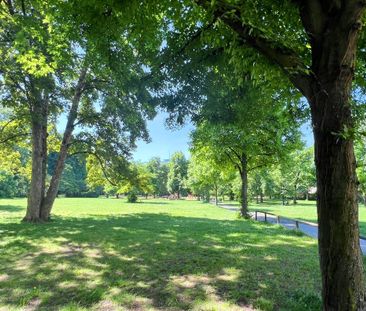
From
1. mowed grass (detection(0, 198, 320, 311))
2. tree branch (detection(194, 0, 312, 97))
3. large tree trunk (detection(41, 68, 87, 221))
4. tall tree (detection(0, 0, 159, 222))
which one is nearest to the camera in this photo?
tree branch (detection(194, 0, 312, 97))

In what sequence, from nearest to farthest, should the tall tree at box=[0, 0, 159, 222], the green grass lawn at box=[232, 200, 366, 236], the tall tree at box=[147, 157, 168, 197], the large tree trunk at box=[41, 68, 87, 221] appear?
1. the tall tree at box=[0, 0, 159, 222]
2. the large tree trunk at box=[41, 68, 87, 221]
3. the green grass lawn at box=[232, 200, 366, 236]
4. the tall tree at box=[147, 157, 168, 197]

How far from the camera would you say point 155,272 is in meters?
5.71

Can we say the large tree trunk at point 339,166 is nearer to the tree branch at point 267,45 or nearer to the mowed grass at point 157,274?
the tree branch at point 267,45

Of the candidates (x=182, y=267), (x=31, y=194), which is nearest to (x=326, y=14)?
(x=182, y=267)

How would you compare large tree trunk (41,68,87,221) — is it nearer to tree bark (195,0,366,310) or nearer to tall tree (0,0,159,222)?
tall tree (0,0,159,222)

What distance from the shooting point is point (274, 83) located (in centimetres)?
373

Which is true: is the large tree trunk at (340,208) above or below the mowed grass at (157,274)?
above

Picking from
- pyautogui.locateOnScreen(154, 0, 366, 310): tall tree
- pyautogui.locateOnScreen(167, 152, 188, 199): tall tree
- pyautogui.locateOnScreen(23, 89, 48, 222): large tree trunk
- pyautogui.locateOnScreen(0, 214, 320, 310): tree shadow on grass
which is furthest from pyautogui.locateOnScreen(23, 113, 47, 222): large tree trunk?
pyautogui.locateOnScreen(167, 152, 188, 199): tall tree

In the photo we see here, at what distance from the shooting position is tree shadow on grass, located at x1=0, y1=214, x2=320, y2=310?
4.32m

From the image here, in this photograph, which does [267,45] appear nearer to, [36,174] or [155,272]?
[155,272]

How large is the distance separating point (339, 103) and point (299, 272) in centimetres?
418

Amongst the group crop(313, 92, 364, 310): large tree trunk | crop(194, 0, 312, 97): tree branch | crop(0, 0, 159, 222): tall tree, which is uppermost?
crop(0, 0, 159, 222): tall tree

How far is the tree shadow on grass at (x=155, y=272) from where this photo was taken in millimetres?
4316

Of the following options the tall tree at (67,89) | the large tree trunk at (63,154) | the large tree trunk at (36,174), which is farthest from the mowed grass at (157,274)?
the large tree trunk at (63,154)
